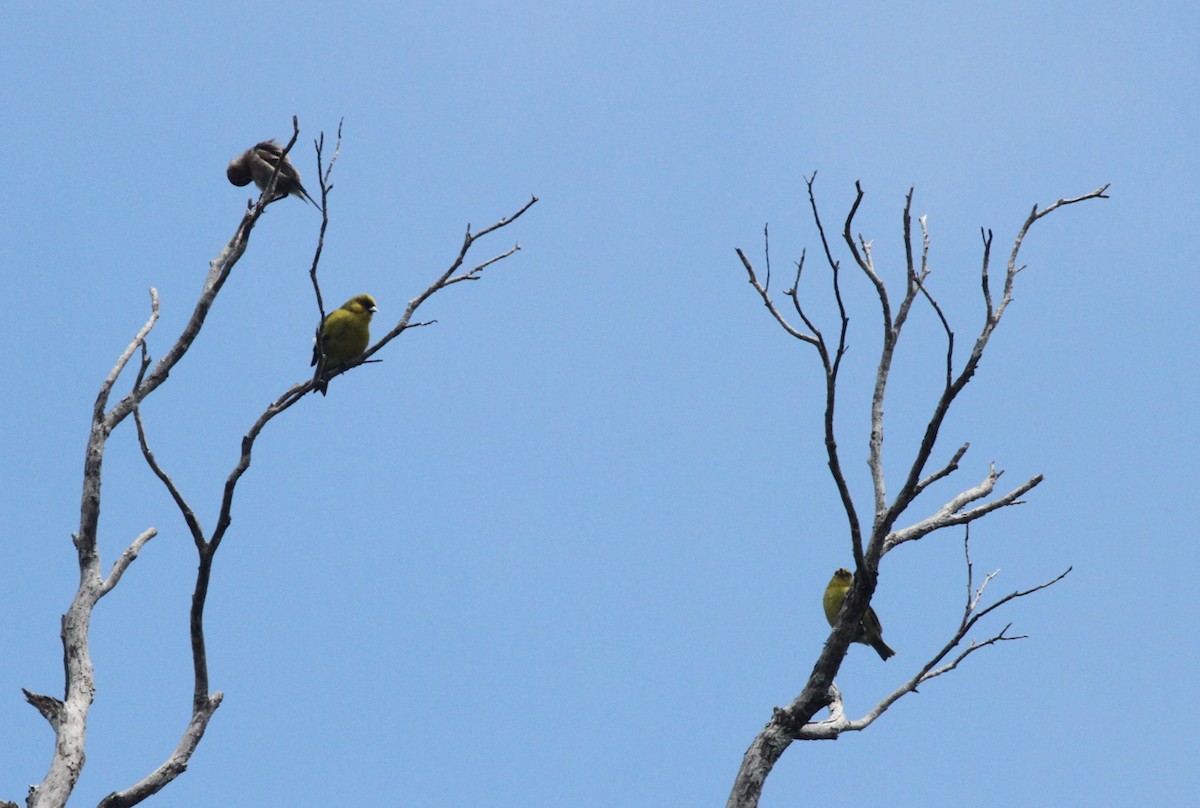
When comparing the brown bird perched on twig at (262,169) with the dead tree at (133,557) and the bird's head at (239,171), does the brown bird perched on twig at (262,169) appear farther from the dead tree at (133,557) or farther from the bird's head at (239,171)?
the dead tree at (133,557)

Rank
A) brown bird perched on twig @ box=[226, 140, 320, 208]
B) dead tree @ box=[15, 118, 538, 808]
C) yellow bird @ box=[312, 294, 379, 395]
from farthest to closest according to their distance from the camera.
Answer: brown bird perched on twig @ box=[226, 140, 320, 208]
yellow bird @ box=[312, 294, 379, 395]
dead tree @ box=[15, 118, 538, 808]

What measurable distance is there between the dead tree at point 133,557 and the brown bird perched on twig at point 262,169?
381 centimetres

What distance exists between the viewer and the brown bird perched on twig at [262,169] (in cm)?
955

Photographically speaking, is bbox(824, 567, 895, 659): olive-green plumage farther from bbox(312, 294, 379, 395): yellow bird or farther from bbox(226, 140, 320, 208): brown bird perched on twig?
bbox(226, 140, 320, 208): brown bird perched on twig

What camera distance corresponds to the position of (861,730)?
5.27 metres

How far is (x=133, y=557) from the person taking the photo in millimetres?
5488

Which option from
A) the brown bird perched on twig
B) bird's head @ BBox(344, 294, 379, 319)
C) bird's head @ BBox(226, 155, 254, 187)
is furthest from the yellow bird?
bird's head @ BBox(226, 155, 254, 187)

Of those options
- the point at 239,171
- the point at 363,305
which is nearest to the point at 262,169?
the point at 239,171

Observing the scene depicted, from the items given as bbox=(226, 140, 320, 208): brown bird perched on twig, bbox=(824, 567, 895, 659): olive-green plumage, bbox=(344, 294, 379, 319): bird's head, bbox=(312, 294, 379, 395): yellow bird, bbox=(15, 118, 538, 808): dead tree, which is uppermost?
bbox=(226, 140, 320, 208): brown bird perched on twig

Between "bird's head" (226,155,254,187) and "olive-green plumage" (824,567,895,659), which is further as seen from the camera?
"bird's head" (226,155,254,187)

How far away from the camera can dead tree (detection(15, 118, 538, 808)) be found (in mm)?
4730

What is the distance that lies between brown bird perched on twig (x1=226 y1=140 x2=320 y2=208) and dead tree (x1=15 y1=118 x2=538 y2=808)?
3.81 meters

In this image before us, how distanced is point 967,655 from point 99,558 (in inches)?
165

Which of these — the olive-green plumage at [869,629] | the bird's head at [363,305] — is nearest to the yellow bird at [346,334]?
the bird's head at [363,305]
